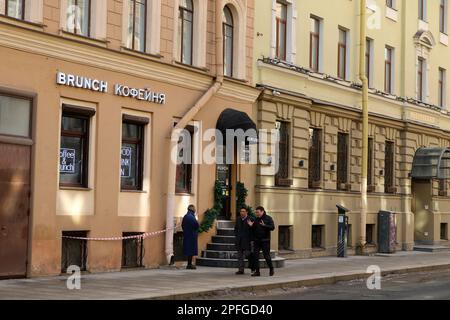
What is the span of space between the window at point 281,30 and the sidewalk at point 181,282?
672cm

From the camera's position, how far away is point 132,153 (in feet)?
68.9

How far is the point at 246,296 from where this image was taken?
55.7ft

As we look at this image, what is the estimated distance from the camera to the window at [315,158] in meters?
28.0

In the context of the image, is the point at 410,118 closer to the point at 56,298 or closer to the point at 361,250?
the point at 361,250

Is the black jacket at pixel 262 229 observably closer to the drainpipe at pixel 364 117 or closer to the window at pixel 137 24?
the window at pixel 137 24

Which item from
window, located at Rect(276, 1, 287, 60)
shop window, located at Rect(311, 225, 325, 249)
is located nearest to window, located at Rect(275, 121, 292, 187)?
window, located at Rect(276, 1, 287, 60)

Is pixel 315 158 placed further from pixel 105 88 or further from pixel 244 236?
pixel 105 88

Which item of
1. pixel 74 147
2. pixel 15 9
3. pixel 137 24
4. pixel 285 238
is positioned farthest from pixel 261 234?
pixel 15 9

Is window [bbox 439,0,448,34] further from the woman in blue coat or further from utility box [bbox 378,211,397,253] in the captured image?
the woman in blue coat

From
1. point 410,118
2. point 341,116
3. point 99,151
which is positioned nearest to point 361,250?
point 341,116

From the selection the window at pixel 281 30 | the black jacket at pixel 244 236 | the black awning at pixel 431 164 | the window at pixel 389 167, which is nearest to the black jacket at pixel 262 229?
the black jacket at pixel 244 236

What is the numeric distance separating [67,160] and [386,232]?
1555 cm

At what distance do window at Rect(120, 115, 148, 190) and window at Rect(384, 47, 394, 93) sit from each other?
14.7m
